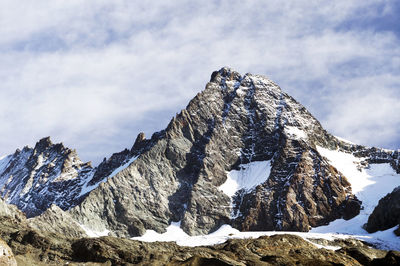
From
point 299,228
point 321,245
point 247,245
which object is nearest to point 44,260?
point 247,245

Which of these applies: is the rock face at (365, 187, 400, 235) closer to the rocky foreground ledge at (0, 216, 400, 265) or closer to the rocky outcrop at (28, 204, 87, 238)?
the rocky foreground ledge at (0, 216, 400, 265)

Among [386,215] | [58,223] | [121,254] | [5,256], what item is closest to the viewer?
[5,256]

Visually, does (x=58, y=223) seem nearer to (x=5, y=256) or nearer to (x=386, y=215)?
(x=386, y=215)

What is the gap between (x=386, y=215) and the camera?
164 meters

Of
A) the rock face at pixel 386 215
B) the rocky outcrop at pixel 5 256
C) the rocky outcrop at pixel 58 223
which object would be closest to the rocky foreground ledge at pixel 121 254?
the rocky outcrop at pixel 5 256

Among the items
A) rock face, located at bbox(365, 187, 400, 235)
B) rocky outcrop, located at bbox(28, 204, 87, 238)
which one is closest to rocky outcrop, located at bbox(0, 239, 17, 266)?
rock face, located at bbox(365, 187, 400, 235)

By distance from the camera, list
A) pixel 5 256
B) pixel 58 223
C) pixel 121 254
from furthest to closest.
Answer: pixel 58 223 → pixel 121 254 → pixel 5 256

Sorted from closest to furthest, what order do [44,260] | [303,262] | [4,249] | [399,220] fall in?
[4,249]
[44,260]
[303,262]
[399,220]

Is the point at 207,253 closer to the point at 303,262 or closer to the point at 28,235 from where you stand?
the point at 303,262

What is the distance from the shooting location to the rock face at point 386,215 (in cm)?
16075

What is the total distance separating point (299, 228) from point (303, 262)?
4430 inches

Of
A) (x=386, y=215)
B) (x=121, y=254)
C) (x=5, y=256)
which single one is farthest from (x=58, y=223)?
(x=5, y=256)

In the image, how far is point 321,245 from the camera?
133 metres

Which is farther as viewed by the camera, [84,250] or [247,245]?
[247,245]
